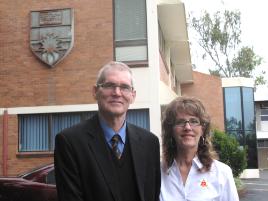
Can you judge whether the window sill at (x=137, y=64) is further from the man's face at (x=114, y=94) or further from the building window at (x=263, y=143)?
the building window at (x=263, y=143)

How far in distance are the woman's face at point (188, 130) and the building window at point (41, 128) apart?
10.5m

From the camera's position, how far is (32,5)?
1372 cm

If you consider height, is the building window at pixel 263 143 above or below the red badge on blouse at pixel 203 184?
below

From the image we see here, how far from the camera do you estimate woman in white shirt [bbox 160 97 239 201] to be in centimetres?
299

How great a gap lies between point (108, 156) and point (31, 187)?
542 cm

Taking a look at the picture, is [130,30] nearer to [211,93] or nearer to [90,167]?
[90,167]

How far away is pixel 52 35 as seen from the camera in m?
13.4

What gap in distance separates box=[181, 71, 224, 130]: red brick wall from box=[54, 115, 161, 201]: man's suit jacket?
22.6 meters

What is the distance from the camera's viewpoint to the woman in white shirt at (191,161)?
299cm

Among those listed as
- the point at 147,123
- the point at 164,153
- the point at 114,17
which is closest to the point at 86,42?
the point at 114,17

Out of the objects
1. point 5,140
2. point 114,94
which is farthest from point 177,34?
point 114,94

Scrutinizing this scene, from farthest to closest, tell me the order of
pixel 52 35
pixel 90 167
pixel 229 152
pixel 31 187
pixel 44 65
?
pixel 229 152
pixel 44 65
pixel 52 35
pixel 31 187
pixel 90 167

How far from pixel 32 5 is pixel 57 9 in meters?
0.78

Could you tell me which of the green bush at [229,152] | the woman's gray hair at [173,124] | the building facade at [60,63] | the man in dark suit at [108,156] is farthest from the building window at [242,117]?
the man in dark suit at [108,156]
